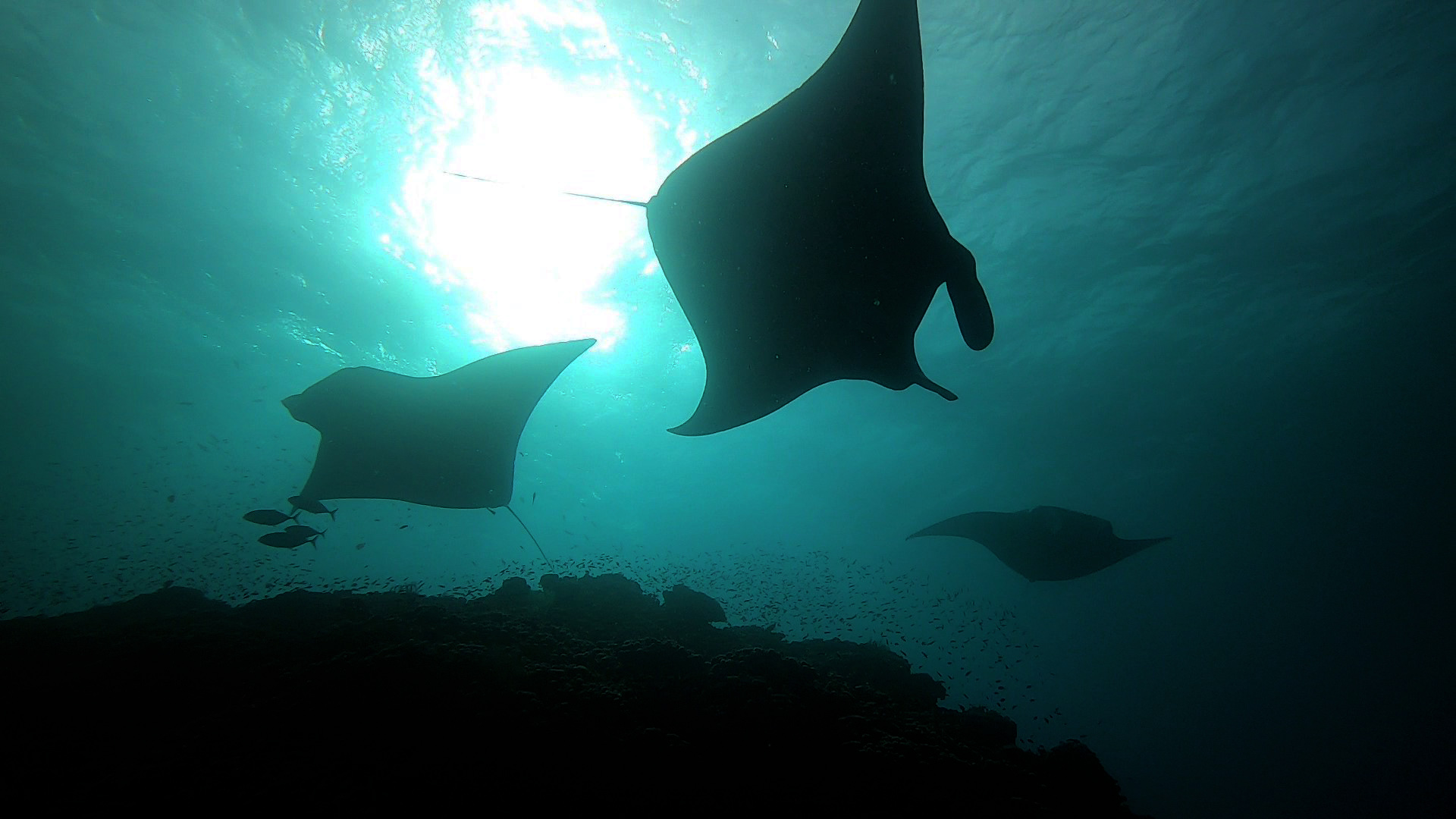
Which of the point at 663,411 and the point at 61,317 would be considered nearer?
the point at 61,317

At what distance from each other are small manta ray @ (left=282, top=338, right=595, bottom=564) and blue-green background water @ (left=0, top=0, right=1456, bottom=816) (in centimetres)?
496

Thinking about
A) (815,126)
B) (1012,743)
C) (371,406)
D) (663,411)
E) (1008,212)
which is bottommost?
(1012,743)

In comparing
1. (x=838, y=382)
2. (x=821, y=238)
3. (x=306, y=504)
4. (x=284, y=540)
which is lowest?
(x=284, y=540)

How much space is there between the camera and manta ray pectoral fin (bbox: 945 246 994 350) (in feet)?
11.0

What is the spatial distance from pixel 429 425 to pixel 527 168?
233 inches

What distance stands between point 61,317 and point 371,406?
21887mm

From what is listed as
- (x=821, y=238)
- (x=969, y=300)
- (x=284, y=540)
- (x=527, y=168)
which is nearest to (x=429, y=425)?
(x=284, y=540)

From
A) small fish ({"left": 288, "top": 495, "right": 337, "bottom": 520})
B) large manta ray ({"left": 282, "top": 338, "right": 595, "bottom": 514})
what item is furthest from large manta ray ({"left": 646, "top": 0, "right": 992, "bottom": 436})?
small fish ({"left": 288, "top": 495, "right": 337, "bottom": 520})

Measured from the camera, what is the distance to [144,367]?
19.8 meters

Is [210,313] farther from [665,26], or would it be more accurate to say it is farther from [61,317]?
[665,26]

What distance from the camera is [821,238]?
3.50 metres

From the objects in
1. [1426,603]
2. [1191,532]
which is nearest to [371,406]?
[1191,532]

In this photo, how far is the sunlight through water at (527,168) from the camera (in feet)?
27.3

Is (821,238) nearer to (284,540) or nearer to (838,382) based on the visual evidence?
(284,540)
